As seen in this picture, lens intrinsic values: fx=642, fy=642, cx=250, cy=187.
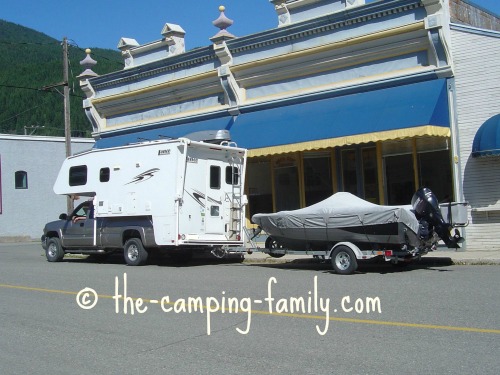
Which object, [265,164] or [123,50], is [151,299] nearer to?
[265,164]

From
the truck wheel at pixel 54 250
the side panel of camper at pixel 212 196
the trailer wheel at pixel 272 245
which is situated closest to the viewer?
the trailer wheel at pixel 272 245

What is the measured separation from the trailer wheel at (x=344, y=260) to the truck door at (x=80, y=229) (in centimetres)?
782

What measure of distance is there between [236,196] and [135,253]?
123 inches

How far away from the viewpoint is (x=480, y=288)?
10.8m

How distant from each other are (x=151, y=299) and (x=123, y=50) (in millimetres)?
17234

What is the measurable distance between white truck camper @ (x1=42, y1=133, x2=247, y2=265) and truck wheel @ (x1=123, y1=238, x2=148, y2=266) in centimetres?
3

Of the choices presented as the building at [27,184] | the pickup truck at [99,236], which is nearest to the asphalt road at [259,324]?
the pickup truck at [99,236]

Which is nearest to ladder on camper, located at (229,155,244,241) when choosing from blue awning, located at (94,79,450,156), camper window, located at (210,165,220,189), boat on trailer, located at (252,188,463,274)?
camper window, located at (210,165,220,189)

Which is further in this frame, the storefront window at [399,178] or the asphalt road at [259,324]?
the storefront window at [399,178]

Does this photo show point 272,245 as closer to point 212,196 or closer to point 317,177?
point 212,196

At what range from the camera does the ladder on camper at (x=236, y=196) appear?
1742cm

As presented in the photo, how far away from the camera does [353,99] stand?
1866cm

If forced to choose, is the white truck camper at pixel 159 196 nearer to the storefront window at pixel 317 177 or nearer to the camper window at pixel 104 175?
the camper window at pixel 104 175

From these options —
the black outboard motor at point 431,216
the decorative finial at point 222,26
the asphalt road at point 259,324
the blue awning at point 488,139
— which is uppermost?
the decorative finial at point 222,26
